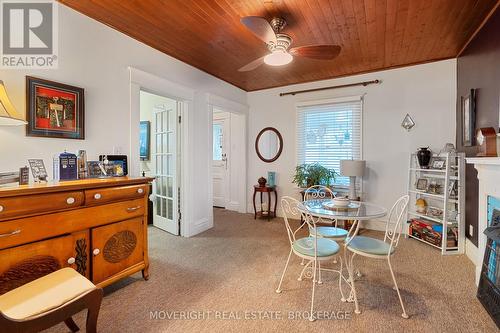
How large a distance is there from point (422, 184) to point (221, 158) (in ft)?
12.8

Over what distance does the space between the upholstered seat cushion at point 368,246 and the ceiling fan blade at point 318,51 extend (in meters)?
1.77

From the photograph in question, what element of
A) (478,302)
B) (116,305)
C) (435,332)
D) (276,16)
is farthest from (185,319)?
(276,16)

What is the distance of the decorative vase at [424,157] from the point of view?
337 centimetres

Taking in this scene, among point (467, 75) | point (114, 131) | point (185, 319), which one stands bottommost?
point (185, 319)

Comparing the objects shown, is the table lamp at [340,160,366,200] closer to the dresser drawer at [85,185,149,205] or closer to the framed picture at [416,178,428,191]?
the framed picture at [416,178,428,191]

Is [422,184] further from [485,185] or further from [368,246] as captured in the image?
[368,246]

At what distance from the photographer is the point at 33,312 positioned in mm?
1187

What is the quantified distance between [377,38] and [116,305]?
3819mm

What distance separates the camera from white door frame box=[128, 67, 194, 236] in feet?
8.82

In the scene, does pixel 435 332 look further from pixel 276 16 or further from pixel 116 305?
pixel 276 16

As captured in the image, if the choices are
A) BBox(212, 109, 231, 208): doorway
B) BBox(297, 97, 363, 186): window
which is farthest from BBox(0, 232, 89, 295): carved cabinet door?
BBox(212, 109, 231, 208): doorway

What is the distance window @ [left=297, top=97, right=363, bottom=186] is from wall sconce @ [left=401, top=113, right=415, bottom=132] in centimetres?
64

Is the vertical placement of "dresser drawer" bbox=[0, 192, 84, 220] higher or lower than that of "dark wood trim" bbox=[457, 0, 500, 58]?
lower

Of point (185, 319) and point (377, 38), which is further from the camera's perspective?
point (377, 38)
